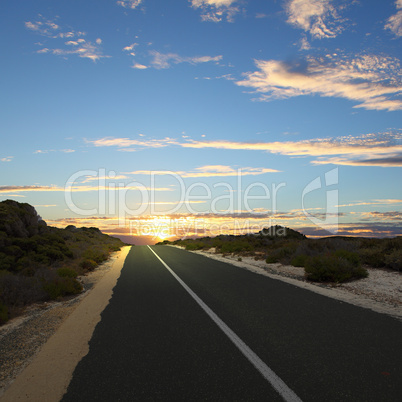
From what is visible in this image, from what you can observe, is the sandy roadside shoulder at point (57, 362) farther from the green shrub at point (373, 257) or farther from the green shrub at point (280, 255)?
the green shrub at point (280, 255)

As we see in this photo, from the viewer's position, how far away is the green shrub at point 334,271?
43.6ft

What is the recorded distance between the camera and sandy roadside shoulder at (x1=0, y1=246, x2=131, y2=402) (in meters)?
4.41

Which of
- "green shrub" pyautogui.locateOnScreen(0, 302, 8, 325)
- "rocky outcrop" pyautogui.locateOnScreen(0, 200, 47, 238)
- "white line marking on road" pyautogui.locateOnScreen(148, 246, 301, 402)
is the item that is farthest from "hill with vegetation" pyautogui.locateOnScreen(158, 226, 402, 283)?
"rocky outcrop" pyautogui.locateOnScreen(0, 200, 47, 238)

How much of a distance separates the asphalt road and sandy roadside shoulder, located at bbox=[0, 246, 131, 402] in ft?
0.59

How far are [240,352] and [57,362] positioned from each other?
289cm

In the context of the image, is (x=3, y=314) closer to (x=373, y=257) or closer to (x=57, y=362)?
(x=57, y=362)

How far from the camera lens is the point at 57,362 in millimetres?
5422

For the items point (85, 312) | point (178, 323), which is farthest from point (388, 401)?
point (85, 312)

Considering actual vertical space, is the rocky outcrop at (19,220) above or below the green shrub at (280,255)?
above

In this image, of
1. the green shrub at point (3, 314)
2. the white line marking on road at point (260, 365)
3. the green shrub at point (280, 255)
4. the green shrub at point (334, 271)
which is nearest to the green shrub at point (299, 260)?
the green shrub at point (280, 255)

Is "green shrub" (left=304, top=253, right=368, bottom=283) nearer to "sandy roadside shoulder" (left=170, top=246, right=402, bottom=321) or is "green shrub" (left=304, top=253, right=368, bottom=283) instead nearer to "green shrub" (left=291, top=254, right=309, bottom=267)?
"sandy roadside shoulder" (left=170, top=246, right=402, bottom=321)

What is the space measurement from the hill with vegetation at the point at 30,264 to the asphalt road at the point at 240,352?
10.8 feet

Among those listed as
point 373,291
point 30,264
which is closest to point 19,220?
point 30,264

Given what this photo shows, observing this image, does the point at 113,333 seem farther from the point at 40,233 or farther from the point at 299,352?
the point at 40,233
